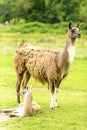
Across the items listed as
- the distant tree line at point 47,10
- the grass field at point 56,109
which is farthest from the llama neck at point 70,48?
the distant tree line at point 47,10

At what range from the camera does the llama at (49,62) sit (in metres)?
12.2

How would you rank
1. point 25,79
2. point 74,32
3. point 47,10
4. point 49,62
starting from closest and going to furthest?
point 74,32
point 49,62
point 25,79
point 47,10

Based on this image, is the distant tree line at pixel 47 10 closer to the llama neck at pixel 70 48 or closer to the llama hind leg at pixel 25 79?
the llama hind leg at pixel 25 79

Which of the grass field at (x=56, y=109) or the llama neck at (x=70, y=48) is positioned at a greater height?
the llama neck at (x=70, y=48)

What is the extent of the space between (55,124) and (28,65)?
2763mm

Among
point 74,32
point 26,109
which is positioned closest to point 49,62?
point 74,32

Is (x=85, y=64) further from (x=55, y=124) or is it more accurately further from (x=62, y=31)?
(x=62, y=31)

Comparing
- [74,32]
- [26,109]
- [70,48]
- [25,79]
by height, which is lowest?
[26,109]

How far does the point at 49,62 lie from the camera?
12391 mm

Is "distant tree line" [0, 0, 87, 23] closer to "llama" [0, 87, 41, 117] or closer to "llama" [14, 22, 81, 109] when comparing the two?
"llama" [14, 22, 81, 109]

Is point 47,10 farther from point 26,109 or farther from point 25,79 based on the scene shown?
point 26,109

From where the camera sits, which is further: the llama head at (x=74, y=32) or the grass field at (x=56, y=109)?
the llama head at (x=74, y=32)

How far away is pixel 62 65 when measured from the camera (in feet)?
40.1

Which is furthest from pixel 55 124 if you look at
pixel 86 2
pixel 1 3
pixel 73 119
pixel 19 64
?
pixel 1 3
